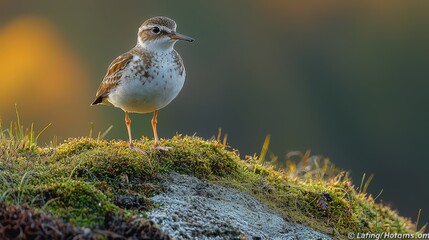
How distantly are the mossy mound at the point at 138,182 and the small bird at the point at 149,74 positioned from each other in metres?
0.39

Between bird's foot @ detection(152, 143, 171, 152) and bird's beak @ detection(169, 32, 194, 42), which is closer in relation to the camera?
bird's foot @ detection(152, 143, 171, 152)

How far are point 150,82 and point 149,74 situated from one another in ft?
0.30

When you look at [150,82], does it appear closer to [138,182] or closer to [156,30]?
[156,30]

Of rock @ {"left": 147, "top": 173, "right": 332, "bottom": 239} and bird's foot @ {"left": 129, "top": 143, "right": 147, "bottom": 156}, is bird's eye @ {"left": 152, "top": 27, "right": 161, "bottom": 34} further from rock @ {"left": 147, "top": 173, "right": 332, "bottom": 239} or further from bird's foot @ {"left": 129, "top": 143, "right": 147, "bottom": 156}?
rock @ {"left": 147, "top": 173, "right": 332, "bottom": 239}

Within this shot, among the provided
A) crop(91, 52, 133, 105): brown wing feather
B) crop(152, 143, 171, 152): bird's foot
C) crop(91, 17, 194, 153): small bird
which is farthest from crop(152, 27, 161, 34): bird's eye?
crop(152, 143, 171, 152): bird's foot

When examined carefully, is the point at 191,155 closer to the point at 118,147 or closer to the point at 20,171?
the point at 118,147

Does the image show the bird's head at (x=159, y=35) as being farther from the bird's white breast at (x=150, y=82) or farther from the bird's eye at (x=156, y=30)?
the bird's white breast at (x=150, y=82)

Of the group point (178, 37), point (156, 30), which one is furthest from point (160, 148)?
point (156, 30)

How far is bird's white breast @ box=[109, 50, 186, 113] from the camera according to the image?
7121mm

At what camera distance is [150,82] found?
23.4 ft

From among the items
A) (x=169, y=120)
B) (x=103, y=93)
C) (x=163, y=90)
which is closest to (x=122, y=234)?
(x=163, y=90)

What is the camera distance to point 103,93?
795 cm

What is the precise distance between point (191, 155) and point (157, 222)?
159 cm

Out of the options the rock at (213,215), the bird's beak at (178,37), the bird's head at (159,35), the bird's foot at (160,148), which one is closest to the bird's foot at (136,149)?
the bird's foot at (160,148)
